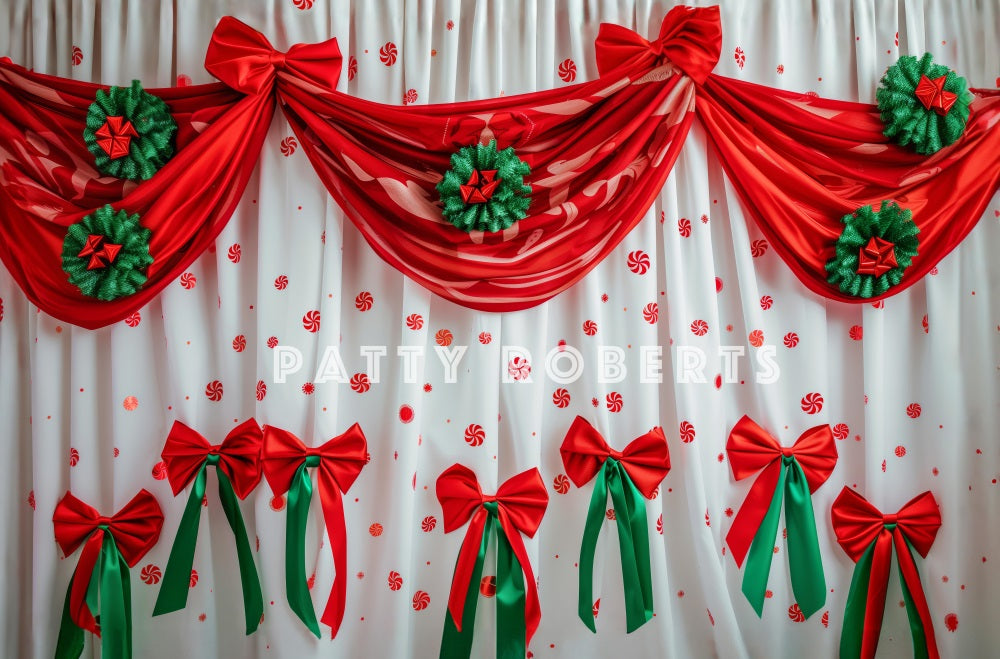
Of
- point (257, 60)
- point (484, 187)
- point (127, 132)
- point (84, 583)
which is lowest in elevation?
point (84, 583)

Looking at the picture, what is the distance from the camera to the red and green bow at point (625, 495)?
1567mm

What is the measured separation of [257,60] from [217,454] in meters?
0.98

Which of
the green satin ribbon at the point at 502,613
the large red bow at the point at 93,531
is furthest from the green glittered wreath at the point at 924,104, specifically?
the large red bow at the point at 93,531

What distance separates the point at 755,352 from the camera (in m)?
1.64

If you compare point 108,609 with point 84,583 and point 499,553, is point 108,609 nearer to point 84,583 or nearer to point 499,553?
point 84,583

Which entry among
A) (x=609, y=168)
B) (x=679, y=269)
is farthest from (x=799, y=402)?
(x=609, y=168)

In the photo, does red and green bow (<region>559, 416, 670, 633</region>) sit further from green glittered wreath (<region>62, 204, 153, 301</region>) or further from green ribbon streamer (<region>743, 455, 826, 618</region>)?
green glittered wreath (<region>62, 204, 153, 301</region>)

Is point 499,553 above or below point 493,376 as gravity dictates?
below

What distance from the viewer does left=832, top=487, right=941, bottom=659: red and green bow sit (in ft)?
5.27

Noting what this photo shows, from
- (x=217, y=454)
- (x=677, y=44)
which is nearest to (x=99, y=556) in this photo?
(x=217, y=454)

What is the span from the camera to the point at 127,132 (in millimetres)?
1505

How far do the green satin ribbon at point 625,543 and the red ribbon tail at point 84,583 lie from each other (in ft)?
4.06

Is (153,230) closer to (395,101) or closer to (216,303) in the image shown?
(216,303)

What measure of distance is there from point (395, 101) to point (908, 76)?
1.30 metres
